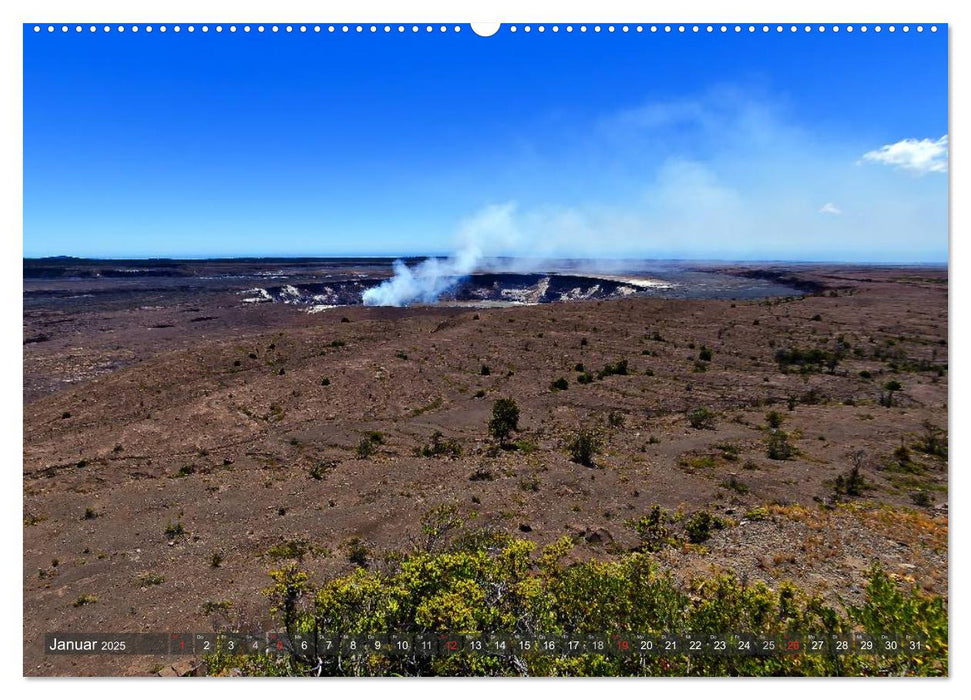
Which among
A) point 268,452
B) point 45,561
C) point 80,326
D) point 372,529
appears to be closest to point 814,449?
point 372,529

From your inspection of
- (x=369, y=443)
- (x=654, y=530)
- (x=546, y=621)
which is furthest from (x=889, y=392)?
(x=546, y=621)

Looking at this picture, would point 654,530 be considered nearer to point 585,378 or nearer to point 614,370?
point 585,378

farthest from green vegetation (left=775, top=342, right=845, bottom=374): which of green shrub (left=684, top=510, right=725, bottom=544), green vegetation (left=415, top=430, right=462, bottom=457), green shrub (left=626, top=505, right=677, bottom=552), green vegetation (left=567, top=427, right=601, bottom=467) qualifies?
green vegetation (left=415, top=430, right=462, bottom=457)

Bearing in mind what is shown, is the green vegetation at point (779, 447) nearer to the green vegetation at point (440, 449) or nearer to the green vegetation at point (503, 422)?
the green vegetation at point (503, 422)

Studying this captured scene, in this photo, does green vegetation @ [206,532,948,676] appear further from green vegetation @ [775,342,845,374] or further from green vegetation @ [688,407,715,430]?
green vegetation @ [775,342,845,374]

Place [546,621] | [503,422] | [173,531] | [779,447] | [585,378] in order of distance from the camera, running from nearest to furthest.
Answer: [546,621], [173,531], [779,447], [503,422], [585,378]

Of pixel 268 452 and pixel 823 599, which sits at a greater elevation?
pixel 823 599

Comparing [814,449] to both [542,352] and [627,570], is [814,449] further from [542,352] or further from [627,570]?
[542,352]

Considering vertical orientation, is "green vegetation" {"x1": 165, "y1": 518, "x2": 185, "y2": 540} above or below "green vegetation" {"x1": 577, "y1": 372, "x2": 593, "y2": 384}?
below
